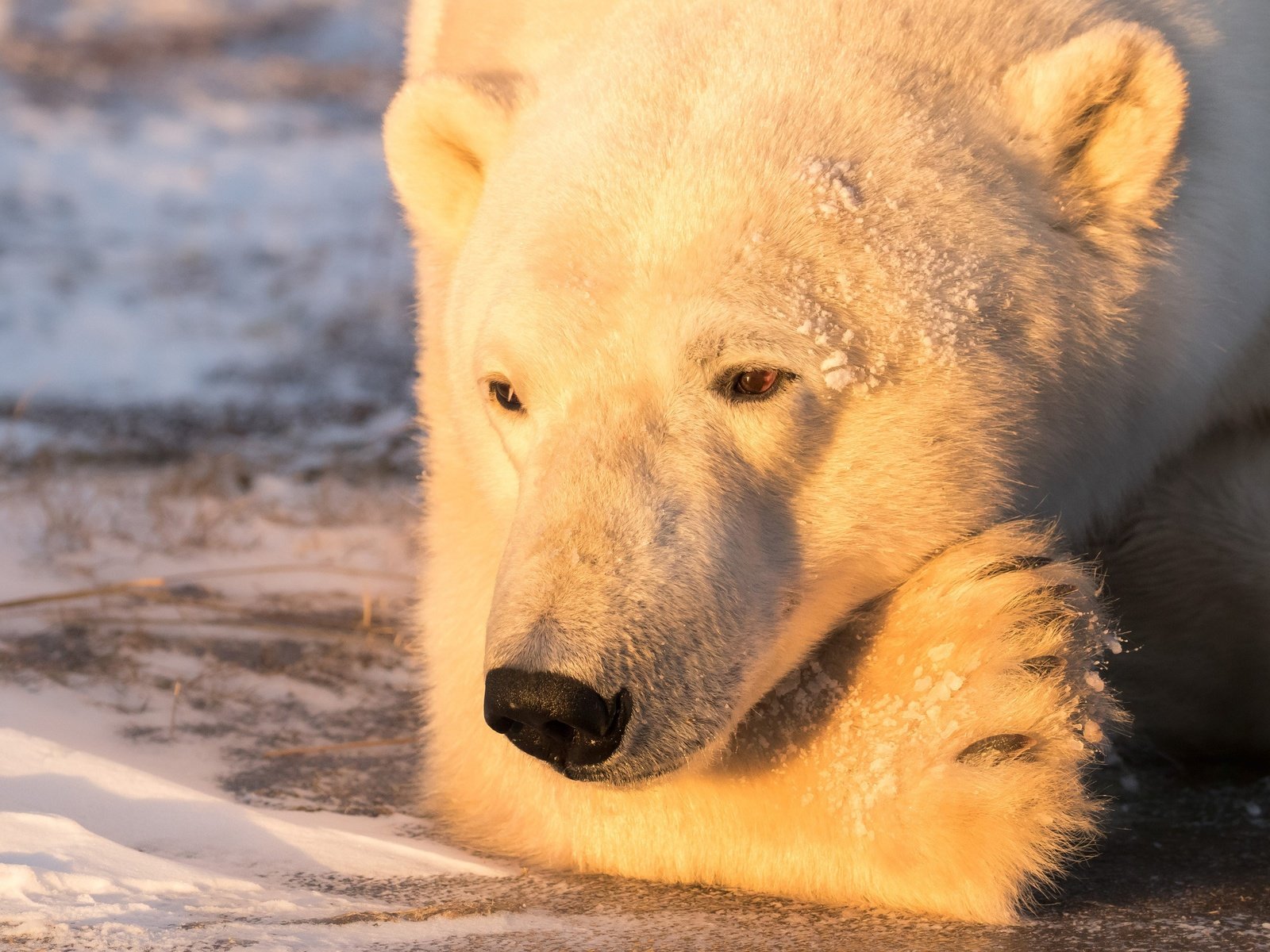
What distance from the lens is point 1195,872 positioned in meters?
2.45

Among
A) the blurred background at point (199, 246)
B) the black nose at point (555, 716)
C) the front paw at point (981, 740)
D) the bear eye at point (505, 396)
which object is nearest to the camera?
the black nose at point (555, 716)

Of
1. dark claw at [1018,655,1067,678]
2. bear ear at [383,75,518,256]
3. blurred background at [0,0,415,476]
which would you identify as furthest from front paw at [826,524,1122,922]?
blurred background at [0,0,415,476]

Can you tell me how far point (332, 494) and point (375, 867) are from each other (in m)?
2.70

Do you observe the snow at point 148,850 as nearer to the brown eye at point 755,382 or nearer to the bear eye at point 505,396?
the bear eye at point 505,396

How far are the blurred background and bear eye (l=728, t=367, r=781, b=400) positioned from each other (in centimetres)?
317

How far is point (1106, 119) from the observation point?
2545 millimetres

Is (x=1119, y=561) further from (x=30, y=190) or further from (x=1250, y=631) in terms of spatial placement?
(x=30, y=190)

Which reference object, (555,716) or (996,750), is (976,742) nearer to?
(996,750)

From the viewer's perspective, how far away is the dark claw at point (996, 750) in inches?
91.3

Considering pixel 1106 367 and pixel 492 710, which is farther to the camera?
pixel 1106 367

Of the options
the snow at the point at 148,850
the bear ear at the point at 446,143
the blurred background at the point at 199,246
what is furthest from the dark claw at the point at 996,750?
the blurred background at the point at 199,246

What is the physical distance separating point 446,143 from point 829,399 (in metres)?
0.99

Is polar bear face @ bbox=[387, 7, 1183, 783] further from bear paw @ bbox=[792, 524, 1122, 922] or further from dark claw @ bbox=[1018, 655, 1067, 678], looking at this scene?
dark claw @ bbox=[1018, 655, 1067, 678]

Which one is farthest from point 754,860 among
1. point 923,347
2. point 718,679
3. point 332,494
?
point 332,494
